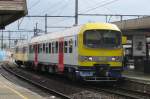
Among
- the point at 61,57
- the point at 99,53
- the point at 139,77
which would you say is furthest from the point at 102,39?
the point at 139,77

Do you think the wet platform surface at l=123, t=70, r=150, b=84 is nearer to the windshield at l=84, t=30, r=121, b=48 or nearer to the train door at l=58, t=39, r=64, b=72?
the windshield at l=84, t=30, r=121, b=48

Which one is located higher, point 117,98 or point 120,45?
point 120,45

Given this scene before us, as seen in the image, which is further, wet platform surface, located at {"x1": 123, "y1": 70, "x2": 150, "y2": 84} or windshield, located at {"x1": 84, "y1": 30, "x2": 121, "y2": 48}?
wet platform surface, located at {"x1": 123, "y1": 70, "x2": 150, "y2": 84}

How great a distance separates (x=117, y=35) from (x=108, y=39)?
0.49 metres

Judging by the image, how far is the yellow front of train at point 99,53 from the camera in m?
23.1

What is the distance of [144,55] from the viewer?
36062 mm

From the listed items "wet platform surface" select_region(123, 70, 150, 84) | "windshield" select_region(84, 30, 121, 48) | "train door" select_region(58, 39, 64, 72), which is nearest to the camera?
"windshield" select_region(84, 30, 121, 48)

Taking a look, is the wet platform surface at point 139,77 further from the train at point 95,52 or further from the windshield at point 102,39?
the windshield at point 102,39

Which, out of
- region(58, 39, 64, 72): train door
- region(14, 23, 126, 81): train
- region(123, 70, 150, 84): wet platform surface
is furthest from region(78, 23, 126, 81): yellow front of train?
region(58, 39, 64, 72): train door

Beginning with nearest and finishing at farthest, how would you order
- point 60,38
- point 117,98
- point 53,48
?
point 117,98
point 60,38
point 53,48

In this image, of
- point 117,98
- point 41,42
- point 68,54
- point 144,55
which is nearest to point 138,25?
point 144,55

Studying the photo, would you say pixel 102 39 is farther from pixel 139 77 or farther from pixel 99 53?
pixel 139 77

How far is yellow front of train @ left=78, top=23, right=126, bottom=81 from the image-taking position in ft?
75.7

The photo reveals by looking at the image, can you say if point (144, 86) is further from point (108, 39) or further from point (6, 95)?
point (6, 95)
